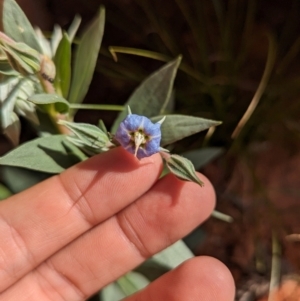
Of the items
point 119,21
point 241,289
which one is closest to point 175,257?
point 241,289

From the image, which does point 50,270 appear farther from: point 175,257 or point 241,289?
point 241,289

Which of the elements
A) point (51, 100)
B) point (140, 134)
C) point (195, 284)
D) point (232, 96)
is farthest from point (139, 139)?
point (232, 96)

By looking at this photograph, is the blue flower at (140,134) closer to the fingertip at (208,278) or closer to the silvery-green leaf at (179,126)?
the silvery-green leaf at (179,126)

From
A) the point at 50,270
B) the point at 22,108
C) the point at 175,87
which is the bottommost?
the point at 50,270

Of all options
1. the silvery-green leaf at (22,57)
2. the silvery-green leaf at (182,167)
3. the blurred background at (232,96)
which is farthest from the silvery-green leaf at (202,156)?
the silvery-green leaf at (22,57)

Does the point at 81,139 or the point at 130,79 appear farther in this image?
the point at 130,79

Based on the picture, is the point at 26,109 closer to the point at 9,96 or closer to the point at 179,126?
the point at 9,96
